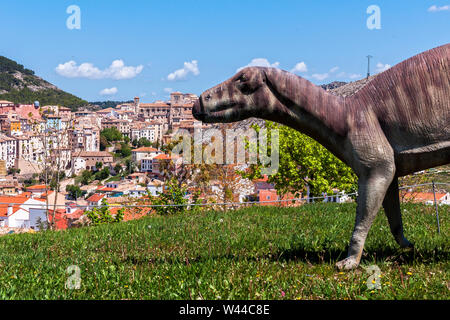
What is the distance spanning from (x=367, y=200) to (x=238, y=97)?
1665 millimetres

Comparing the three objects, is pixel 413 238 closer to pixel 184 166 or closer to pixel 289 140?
pixel 289 140

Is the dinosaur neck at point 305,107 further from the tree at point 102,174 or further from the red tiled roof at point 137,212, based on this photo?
→ the tree at point 102,174

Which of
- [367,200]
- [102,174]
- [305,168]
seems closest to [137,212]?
A: [367,200]

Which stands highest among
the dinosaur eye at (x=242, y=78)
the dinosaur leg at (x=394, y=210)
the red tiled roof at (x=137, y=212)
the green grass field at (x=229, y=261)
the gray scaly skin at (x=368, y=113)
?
the dinosaur eye at (x=242, y=78)

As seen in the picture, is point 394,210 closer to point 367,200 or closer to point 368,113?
point 367,200

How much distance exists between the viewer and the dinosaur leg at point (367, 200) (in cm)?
418

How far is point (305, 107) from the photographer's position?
4281 millimetres

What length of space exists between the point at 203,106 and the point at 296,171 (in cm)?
2551

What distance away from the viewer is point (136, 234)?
718cm

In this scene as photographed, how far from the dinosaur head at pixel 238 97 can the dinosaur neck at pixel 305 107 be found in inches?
4.2

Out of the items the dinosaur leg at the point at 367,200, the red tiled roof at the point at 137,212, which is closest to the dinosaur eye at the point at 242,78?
the dinosaur leg at the point at 367,200
